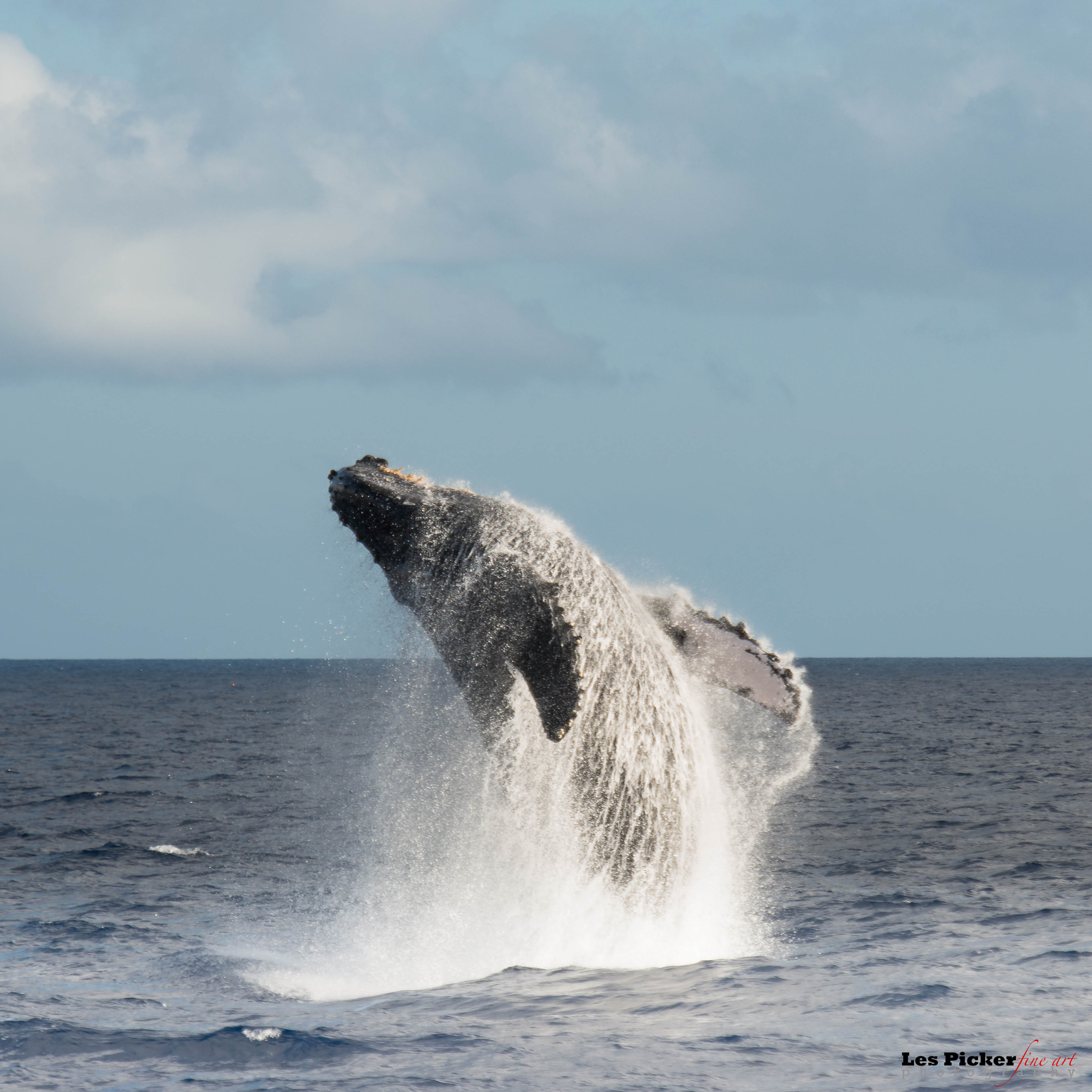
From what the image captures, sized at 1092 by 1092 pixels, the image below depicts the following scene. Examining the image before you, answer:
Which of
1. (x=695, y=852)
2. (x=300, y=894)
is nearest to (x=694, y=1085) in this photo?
(x=695, y=852)

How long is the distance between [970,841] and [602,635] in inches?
601

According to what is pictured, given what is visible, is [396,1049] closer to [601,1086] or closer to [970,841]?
[601,1086]

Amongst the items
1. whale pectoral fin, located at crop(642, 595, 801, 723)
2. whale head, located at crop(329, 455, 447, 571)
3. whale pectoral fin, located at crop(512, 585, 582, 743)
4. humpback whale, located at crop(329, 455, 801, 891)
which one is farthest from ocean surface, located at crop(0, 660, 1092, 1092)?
whale pectoral fin, located at crop(642, 595, 801, 723)

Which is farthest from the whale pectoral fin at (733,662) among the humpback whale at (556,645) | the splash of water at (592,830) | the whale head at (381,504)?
the whale head at (381,504)

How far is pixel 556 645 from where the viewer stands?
1085cm

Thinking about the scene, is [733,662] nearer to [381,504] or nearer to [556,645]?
[556,645]

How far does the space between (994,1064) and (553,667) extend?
491 cm

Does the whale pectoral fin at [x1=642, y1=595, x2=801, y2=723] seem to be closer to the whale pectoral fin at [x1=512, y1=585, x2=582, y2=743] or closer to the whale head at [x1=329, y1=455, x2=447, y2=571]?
the whale pectoral fin at [x1=512, y1=585, x2=582, y2=743]

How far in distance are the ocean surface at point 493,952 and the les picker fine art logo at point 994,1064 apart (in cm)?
4

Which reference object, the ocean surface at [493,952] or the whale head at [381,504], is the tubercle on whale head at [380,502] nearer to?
the whale head at [381,504]

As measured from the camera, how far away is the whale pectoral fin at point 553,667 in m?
10.8

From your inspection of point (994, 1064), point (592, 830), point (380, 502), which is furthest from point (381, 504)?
point (994, 1064)

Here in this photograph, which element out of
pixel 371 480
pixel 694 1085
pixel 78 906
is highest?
pixel 371 480

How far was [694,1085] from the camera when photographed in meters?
9.14
